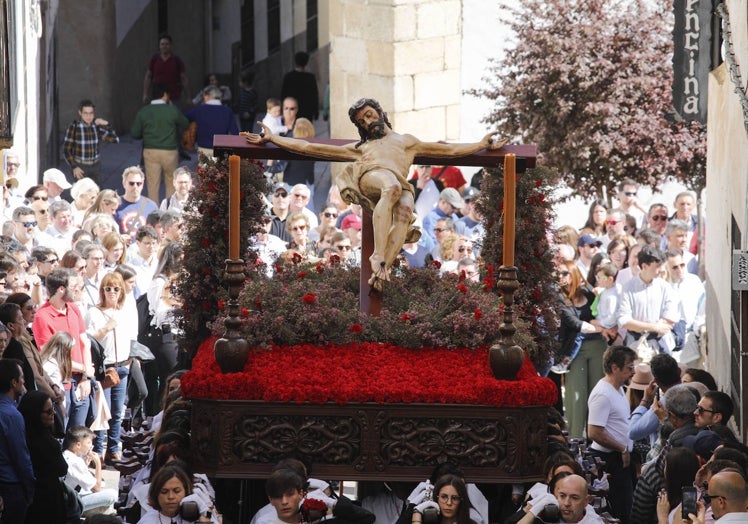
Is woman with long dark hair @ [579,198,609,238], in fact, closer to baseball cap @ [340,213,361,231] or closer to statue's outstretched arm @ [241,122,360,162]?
baseball cap @ [340,213,361,231]

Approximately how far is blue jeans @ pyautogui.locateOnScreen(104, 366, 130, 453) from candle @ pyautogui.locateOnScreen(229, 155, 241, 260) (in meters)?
4.82

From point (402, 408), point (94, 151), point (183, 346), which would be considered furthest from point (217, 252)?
point (94, 151)

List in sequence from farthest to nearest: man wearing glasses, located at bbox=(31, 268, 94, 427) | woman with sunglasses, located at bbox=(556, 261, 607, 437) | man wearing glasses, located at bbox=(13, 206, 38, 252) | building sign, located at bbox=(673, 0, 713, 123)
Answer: man wearing glasses, located at bbox=(13, 206, 38, 252)
building sign, located at bbox=(673, 0, 713, 123)
woman with sunglasses, located at bbox=(556, 261, 607, 437)
man wearing glasses, located at bbox=(31, 268, 94, 427)

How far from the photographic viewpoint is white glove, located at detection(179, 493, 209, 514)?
9.95 m

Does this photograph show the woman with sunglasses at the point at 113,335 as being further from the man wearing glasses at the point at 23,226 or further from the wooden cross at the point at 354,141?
the wooden cross at the point at 354,141

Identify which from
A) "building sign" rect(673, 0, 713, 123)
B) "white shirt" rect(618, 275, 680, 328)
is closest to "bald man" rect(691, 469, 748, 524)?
"white shirt" rect(618, 275, 680, 328)

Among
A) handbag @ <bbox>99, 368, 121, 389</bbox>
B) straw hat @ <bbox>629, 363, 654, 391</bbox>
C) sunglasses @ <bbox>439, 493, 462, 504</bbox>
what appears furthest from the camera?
handbag @ <bbox>99, 368, 121, 389</bbox>

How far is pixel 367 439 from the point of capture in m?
10.5

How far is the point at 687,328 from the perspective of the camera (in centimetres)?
1647

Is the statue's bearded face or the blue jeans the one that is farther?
the blue jeans

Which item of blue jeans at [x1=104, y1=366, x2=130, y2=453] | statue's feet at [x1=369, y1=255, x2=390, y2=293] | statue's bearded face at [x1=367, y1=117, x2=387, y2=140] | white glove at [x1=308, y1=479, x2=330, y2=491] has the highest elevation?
statue's bearded face at [x1=367, y1=117, x2=387, y2=140]

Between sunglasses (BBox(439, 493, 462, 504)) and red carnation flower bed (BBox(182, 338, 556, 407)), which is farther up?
red carnation flower bed (BBox(182, 338, 556, 407))

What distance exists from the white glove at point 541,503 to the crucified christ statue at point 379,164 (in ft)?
6.93

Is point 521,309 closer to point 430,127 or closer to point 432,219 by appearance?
point 432,219
